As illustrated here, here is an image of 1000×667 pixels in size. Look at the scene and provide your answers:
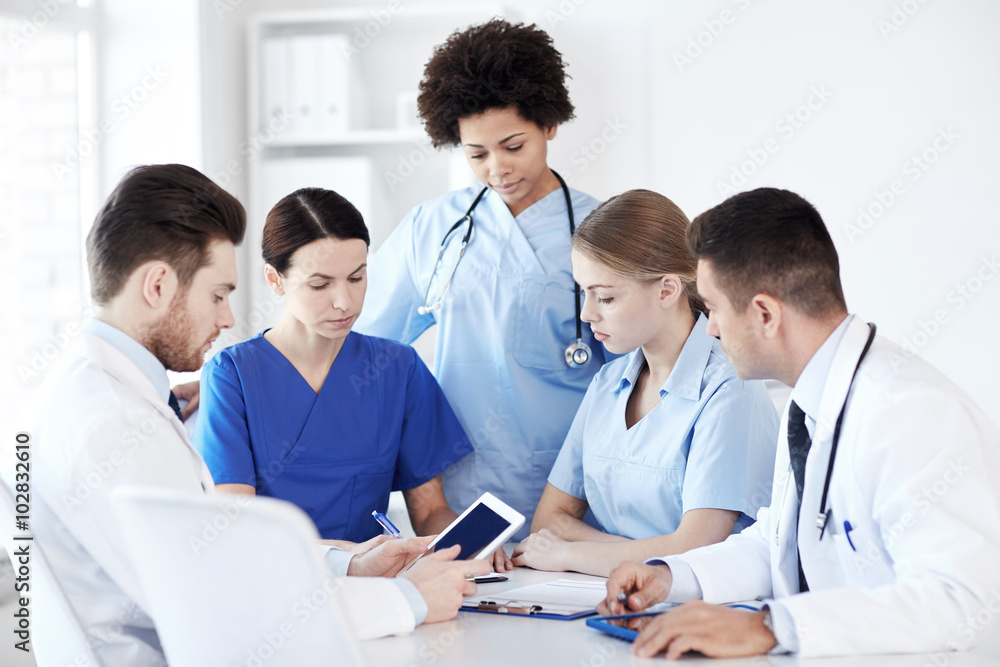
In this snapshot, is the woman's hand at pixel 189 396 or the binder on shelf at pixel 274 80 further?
the binder on shelf at pixel 274 80

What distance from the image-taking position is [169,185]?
124cm

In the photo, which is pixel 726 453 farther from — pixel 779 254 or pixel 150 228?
pixel 150 228

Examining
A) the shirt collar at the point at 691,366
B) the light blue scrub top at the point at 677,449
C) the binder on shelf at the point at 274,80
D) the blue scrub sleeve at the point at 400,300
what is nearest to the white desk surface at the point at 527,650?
the light blue scrub top at the point at 677,449

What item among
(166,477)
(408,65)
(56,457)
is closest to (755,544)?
(166,477)

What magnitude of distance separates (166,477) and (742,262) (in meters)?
0.81

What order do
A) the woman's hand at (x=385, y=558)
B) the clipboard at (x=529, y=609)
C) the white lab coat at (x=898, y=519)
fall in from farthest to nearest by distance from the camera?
the woman's hand at (x=385, y=558) < the clipboard at (x=529, y=609) < the white lab coat at (x=898, y=519)

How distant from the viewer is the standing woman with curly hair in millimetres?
1970

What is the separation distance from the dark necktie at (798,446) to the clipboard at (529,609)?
0.32m

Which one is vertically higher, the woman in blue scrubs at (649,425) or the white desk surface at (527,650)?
the woman in blue scrubs at (649,425)

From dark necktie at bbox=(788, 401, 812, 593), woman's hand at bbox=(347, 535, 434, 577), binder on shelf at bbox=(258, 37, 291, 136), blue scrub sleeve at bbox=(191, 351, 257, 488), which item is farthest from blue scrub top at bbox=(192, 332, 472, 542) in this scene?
binder on shelf at bbox=(258, 37, 291, 136)

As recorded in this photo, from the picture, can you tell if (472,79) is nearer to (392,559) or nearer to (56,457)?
(392,559)

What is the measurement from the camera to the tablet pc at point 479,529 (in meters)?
1.48

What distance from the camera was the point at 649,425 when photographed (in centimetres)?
167

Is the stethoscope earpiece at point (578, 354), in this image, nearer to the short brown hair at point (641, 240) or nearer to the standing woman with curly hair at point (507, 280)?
the standing woman with curly hair at point (507, 280)
